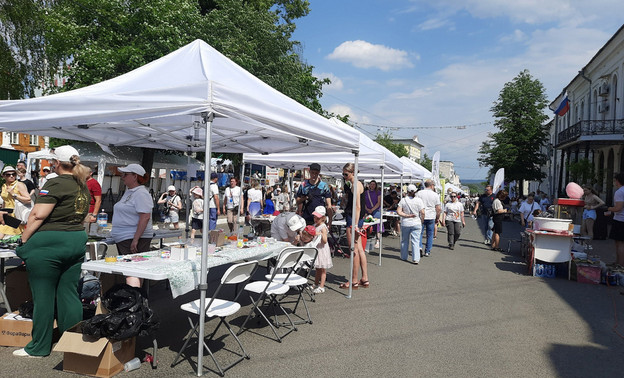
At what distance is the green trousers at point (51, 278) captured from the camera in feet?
12.9

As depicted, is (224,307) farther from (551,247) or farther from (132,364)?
(551,247)

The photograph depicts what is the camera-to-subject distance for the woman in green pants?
3924 mm

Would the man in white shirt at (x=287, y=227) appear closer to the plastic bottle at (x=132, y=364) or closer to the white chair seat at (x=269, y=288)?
the white chair seat at (x=269, y=288)

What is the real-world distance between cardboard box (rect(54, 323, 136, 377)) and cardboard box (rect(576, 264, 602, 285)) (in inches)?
324

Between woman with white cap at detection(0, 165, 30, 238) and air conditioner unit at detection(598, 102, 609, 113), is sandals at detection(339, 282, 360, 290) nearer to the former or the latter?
woman with white cap at detection(0, 165, 30, 238)

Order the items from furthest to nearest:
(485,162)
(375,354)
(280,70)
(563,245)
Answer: (485,162)
(280,70)
(563,245)
(375,354)

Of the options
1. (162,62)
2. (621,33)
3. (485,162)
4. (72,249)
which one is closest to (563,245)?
(162,62)

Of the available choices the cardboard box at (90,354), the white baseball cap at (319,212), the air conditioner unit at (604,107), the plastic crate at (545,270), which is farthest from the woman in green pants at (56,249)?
the air conditioner unit at (604,107)

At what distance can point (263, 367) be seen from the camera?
161 inches

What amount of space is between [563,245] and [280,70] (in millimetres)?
15377

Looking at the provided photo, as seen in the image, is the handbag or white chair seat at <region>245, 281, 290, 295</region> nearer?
white chair seat at <region>245, 281, 290, 295</region>

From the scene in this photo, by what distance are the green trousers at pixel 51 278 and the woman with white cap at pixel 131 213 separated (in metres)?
1.00

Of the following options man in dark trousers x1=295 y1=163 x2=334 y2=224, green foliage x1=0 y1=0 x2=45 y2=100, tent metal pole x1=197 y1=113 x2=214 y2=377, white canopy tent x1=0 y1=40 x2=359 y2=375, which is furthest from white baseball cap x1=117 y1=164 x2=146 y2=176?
green foliage x1=0 y1=0 x2=45 y2=100

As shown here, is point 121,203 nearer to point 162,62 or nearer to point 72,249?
point 72,249
